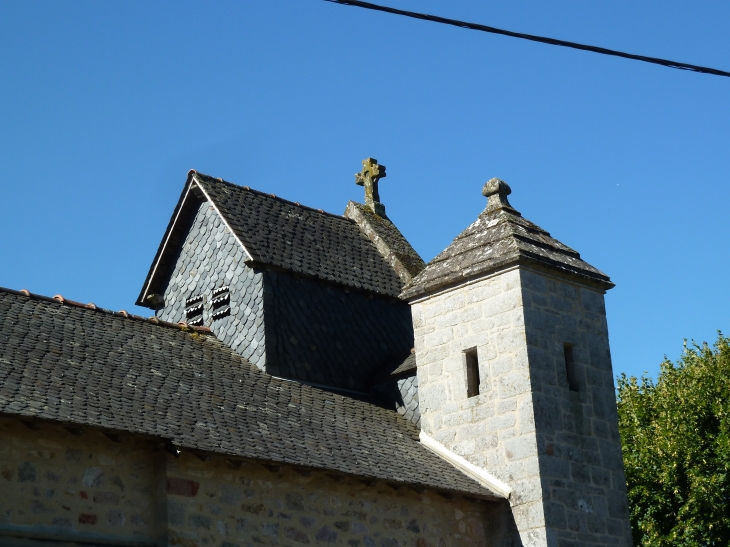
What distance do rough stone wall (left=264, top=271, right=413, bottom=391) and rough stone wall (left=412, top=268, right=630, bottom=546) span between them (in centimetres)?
156

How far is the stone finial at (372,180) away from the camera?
19.7 meters

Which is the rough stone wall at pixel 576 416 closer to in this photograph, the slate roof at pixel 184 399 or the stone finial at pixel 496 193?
the slate roof at pixel 184 399

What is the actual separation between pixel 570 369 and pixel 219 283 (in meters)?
5.57

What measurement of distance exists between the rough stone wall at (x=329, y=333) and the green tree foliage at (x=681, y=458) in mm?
7165

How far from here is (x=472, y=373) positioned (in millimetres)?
14180

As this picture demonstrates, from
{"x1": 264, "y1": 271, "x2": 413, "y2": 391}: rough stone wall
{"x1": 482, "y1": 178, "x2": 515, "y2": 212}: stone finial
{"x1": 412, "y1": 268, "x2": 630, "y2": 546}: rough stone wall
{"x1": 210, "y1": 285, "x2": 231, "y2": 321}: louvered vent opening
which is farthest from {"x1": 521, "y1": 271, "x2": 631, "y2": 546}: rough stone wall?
{"x1": 210, "y1": 285, "x2": 231, "y2": 321}: louvered vent opening

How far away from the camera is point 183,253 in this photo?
17.4 metres

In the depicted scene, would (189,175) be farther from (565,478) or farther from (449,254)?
(565,478)

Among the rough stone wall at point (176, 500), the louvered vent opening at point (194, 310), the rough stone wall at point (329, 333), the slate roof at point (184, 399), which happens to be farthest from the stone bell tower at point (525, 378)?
the louvered vent opening at point (194, 310)

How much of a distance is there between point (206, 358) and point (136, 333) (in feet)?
3.18

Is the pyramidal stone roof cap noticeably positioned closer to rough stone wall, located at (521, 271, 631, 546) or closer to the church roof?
rough stone wall, located at (521, 271, 631, 546)

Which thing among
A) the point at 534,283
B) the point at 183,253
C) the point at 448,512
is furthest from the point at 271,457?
the point at 183,253

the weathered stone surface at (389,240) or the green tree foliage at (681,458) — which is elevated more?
the weathered stone surface at (389,240)

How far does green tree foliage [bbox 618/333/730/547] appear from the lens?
20.5 metres
